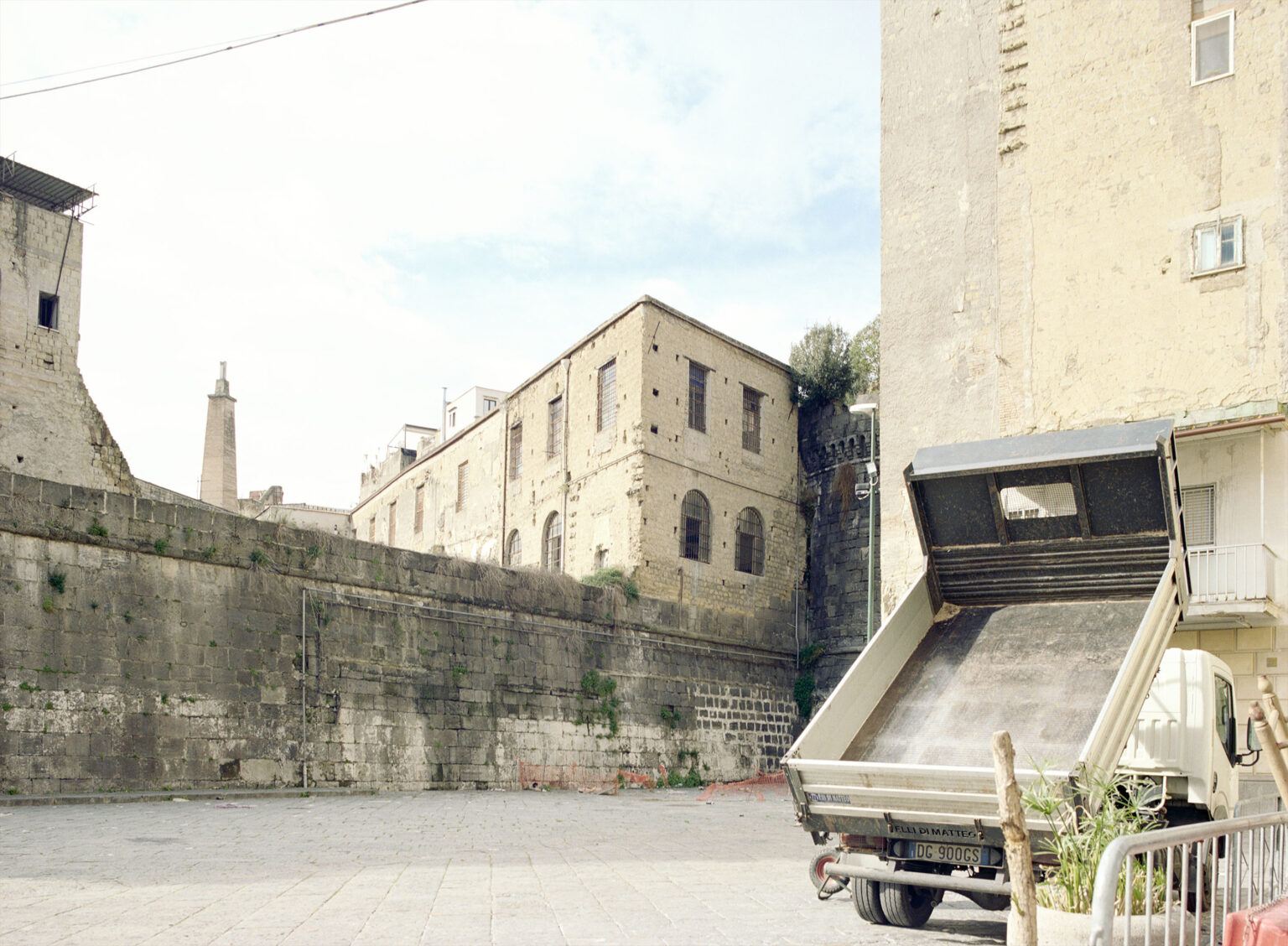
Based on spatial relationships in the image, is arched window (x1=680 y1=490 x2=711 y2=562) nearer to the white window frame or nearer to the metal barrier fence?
the white window frame

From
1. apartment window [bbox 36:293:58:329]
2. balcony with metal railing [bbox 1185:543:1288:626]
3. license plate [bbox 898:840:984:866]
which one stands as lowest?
license plate [bbox 898:840:984:866]

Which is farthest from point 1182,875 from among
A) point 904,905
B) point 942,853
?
point 904,905

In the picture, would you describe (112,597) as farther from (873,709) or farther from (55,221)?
(55,221)

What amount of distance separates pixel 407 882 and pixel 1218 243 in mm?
11682

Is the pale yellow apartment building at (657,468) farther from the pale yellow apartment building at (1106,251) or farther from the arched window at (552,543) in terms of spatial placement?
the pale yellow apartment building at (1106,251)

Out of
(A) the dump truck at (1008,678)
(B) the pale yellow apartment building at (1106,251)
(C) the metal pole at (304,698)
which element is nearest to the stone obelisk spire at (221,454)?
(C) the metal pole at (304,698)

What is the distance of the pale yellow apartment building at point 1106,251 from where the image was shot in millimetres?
12812

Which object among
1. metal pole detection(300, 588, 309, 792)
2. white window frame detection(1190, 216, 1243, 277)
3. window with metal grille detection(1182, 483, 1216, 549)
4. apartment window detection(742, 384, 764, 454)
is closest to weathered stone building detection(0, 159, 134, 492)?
metal pole detection(300, 588, 309, 792)

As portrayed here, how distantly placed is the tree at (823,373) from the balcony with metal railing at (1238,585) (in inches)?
683

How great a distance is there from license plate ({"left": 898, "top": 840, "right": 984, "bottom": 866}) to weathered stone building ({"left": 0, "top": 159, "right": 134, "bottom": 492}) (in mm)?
21406

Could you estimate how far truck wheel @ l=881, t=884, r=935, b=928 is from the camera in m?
6.71

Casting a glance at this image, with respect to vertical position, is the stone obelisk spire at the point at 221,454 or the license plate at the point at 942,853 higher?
the stone obelisk spire at the point at 221,454

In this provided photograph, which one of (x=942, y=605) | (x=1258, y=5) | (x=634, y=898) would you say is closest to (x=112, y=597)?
(x=634, y=898)

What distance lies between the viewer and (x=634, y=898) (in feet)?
23.4
